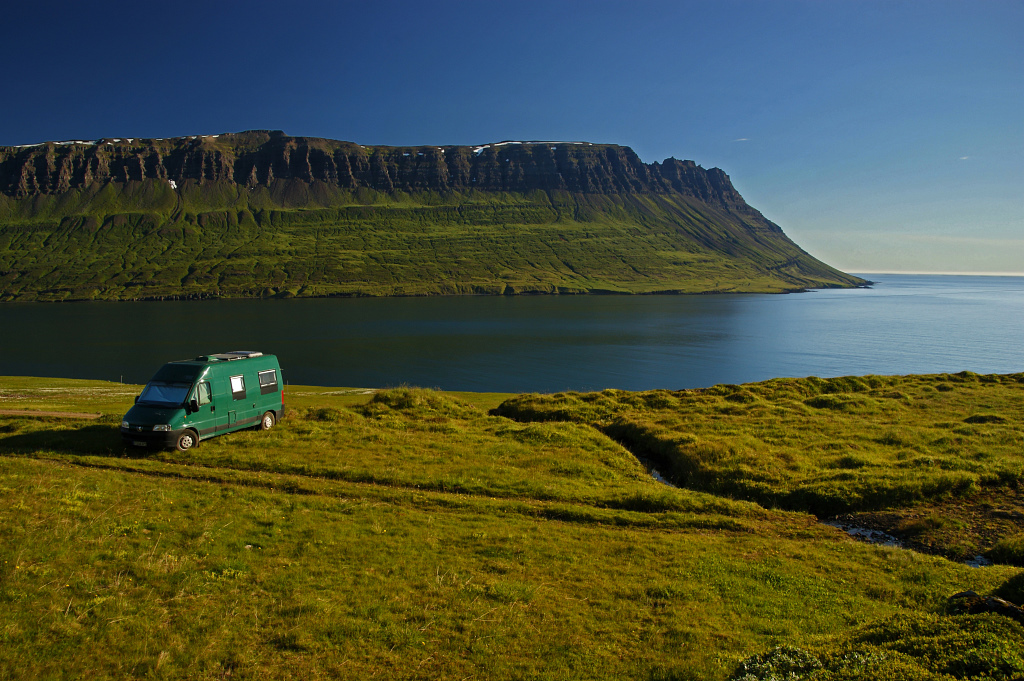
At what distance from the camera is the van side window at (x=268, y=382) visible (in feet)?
87.5

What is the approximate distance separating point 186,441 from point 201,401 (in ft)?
5.89

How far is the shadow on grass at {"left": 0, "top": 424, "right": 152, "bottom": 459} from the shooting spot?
2183 cm

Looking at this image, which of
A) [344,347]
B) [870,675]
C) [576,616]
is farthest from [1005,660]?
[344,347]

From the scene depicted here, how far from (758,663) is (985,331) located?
193 meters

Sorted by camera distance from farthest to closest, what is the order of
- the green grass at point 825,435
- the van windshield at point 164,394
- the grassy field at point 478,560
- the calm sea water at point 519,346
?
the calm sea water at point 519,346
the van windshield at point 164,394
the green grass at point 825,435
the grassy field at point 478,560

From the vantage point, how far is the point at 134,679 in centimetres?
839

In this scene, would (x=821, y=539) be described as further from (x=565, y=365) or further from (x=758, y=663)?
(x=565, y=365)

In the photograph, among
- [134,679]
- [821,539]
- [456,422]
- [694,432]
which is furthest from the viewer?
[456,422]

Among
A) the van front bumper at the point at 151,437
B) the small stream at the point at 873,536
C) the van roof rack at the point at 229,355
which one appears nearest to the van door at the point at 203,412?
the van front bumper at the point at 151,437

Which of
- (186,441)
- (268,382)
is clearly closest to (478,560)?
(186,441)

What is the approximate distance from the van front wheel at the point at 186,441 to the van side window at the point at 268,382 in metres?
4.25

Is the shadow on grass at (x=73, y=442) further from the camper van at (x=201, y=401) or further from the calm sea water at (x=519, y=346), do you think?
the calm sea water at (x=519, y=346)

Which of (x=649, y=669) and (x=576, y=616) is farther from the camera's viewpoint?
(x=576, y=616)

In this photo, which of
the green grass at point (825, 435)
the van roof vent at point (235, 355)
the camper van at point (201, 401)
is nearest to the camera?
the green grass at point (825, 435)
